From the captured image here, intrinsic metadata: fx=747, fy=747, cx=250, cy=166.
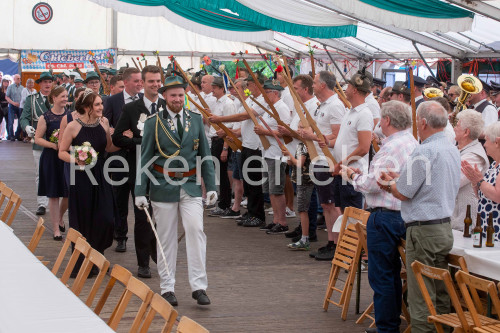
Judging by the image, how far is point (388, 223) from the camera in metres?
5.41

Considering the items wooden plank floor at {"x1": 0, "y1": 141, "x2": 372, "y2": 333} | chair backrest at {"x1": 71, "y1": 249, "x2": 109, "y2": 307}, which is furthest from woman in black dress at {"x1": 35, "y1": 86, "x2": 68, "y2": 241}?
chair backrest at {"x1": 71, "y1": 249, "x2": 109, "y2": 307}

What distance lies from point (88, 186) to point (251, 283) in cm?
188

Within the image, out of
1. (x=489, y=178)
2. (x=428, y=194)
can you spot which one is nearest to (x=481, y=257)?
(x=428, y=194)

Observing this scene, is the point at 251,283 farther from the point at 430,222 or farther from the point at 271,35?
the point at 271,35

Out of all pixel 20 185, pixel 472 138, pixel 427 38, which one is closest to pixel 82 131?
pixel 472 138

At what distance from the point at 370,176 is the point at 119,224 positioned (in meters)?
3.92

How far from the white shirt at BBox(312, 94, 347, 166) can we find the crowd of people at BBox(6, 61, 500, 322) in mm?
13

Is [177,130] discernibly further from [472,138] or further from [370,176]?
[472,138]

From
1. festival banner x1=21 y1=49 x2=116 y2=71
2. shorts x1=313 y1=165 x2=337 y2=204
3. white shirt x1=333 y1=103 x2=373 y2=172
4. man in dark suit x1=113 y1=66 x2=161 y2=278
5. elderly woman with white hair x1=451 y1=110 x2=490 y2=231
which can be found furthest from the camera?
festival banner x1=21 y1=49 x2=116 y2=71

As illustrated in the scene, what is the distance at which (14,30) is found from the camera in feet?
79.7

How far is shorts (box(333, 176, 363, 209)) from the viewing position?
25.0 ft

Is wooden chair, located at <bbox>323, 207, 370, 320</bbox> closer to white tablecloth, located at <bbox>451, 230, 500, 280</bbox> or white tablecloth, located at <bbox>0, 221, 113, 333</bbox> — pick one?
white tablecloth, located at <bbox>451, 230, 500, 280</bbox>

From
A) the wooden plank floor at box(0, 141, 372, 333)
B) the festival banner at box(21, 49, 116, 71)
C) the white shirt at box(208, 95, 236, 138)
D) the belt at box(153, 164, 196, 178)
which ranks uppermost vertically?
the festival banner at box(21, 49, 116, 71)

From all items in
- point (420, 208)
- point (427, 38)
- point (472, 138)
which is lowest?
point (420, 208)
